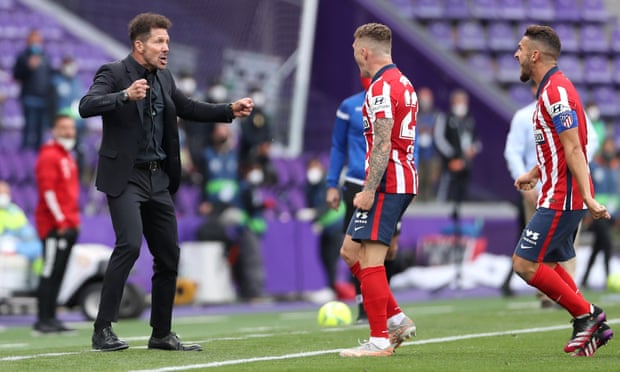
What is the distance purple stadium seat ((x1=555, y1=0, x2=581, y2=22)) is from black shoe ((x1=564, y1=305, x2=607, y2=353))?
21.2 metres

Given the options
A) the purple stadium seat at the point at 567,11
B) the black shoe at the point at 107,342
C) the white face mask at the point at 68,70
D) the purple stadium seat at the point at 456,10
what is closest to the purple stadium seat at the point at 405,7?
the purple stadium seat at the point at 456,10

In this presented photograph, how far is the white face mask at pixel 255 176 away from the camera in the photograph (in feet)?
59.9

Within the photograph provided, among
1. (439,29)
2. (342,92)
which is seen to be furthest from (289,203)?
(439,29)

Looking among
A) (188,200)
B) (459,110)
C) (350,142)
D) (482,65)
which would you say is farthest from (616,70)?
(350,142)

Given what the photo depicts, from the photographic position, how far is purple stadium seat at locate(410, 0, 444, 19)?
86.5ft

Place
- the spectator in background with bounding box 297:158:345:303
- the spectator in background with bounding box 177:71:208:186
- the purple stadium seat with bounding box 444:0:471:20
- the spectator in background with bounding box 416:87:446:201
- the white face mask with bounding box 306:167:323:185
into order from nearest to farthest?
the spectator in background with bounding box 297:158:345:303 → the spectator in background with bounding box 177:71:208:186 → the white face mask with bounding box 306:167:323:185 → the spectator in background with bounding box 416:87:446:201 → the purple stadium seat with bounding box 444:0:471:20

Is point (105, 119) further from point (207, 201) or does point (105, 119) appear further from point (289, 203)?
point (289, 203)

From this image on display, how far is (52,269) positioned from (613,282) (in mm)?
9222

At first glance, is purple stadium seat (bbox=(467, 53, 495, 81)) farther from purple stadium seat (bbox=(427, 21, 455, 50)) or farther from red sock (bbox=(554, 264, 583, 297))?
red sock (bbox=(554, 264, 583, 297))

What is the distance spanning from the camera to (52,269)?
1278 centimetres

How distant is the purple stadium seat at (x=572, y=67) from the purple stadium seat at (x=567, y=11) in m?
1.01

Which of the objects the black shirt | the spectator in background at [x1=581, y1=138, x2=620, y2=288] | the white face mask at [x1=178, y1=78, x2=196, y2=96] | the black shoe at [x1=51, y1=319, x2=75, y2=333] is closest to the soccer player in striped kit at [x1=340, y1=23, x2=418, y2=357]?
the black shirt

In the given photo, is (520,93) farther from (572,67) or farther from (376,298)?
(376,298)

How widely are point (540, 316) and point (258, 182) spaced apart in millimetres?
7001
